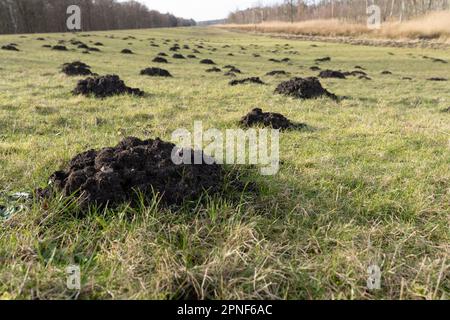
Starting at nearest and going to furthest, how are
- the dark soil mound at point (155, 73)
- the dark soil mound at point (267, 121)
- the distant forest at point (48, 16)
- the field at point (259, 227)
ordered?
the field at point (259, 227) → the dark soil mound at point (267, 121) → the dark soil mound at point (155, 73) → the distant forest at point (48, 16)

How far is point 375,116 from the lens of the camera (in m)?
7.86

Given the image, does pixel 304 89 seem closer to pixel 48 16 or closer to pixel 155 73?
pixel 155 73

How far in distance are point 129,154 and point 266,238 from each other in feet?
5.00

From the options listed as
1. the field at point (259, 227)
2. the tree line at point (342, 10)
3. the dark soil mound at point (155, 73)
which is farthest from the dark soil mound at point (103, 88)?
the tree line at point (342, 10)

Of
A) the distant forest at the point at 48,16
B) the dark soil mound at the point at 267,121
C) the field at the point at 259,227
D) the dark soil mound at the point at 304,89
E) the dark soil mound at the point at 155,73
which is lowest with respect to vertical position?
the field at the point at 259,227

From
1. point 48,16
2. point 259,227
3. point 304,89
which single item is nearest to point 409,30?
point 304,89

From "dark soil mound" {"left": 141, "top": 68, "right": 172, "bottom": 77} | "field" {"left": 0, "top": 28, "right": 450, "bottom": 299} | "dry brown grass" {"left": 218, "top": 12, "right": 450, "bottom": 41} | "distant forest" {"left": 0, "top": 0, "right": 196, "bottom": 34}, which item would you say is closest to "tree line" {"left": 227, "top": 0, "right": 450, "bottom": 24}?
"dry brown grass" {"left": 218, "top": 12, "right": 450, "bottom": 41}

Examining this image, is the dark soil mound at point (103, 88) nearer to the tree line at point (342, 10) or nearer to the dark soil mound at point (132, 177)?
the dark soil mound at point (132, 177)

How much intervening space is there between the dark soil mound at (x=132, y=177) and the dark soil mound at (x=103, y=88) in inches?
215

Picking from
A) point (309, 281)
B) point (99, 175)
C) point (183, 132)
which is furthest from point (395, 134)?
point (99, 175)

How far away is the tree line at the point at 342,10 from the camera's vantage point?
64750mm

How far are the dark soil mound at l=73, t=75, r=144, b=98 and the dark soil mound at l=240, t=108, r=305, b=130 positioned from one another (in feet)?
12.5

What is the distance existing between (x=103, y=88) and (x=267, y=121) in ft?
15.0

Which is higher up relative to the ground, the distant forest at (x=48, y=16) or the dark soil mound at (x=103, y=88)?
the distant forest at (x=48, y=16)
